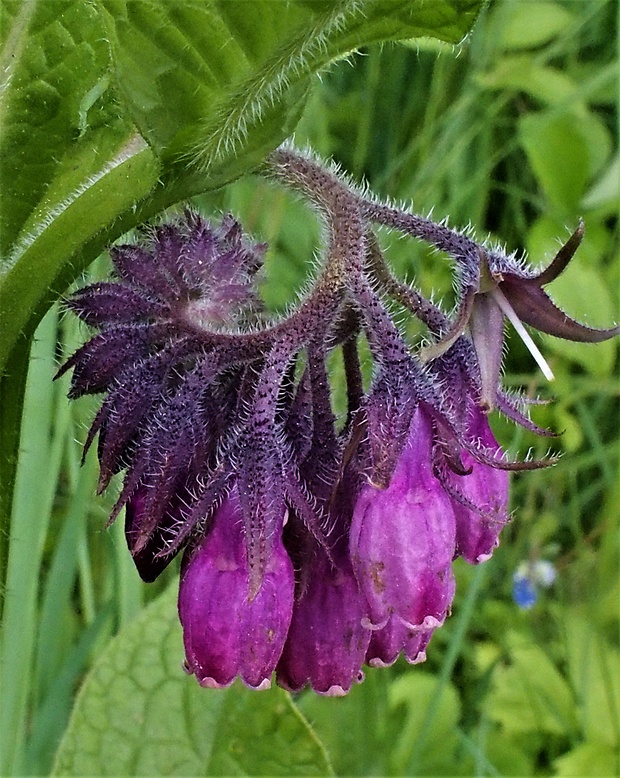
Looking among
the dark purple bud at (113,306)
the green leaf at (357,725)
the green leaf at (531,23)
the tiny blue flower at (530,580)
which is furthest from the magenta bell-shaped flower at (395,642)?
the green leaf at (531,23)

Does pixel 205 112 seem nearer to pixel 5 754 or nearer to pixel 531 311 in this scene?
pixel 531 311

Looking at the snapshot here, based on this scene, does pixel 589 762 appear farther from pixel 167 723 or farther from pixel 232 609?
pixel 232 609

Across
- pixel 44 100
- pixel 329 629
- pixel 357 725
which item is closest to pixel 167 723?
pixel 357 725

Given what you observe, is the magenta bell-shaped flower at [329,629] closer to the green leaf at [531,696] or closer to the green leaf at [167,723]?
the green leaf at [167,723]

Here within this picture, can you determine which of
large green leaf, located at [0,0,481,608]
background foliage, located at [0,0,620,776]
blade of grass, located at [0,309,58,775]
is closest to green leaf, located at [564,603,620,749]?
background foliage, located at [0,0,620,776]

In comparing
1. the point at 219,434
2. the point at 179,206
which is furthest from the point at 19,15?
the point at 219,434
